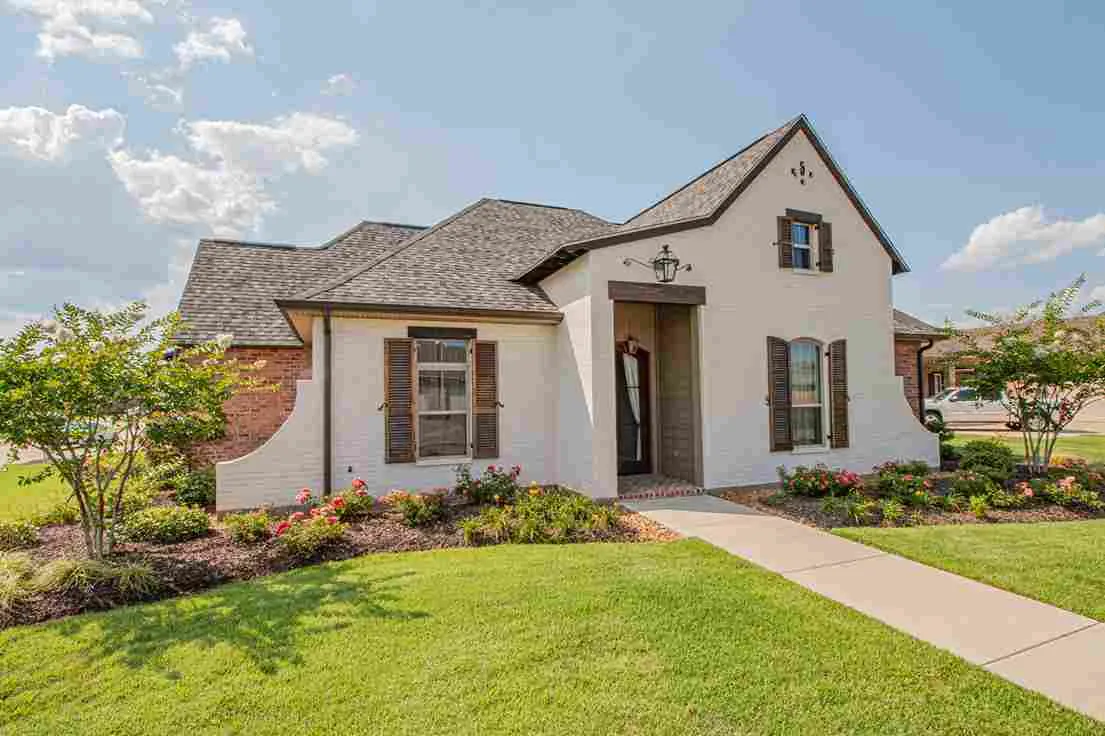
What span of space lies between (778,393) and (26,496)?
14.8m

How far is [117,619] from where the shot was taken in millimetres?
4039

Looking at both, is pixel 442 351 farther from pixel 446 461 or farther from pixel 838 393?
pixel 838 393

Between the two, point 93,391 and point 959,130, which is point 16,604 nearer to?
point 93,391

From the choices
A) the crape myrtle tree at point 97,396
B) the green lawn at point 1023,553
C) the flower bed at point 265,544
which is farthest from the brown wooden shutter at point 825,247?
the crape myrtle tree at point 97,396

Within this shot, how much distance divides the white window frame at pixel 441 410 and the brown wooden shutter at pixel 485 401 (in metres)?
0.13

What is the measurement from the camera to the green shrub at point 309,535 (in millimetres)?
5426

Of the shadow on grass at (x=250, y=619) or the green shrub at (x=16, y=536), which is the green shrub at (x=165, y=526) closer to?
the green shrub at (x=16, y=536)

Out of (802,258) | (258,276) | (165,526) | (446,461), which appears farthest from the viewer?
(258,276)

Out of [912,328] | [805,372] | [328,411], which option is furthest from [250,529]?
[912,328]

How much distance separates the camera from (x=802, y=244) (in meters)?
9.97

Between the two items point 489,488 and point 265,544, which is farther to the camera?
point 489,488

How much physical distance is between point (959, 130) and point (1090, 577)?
980cm

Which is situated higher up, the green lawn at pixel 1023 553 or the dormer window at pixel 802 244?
the dormer window at pixel 802 244

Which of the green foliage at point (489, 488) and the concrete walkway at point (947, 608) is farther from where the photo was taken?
the green foliage at point (489, 488)
